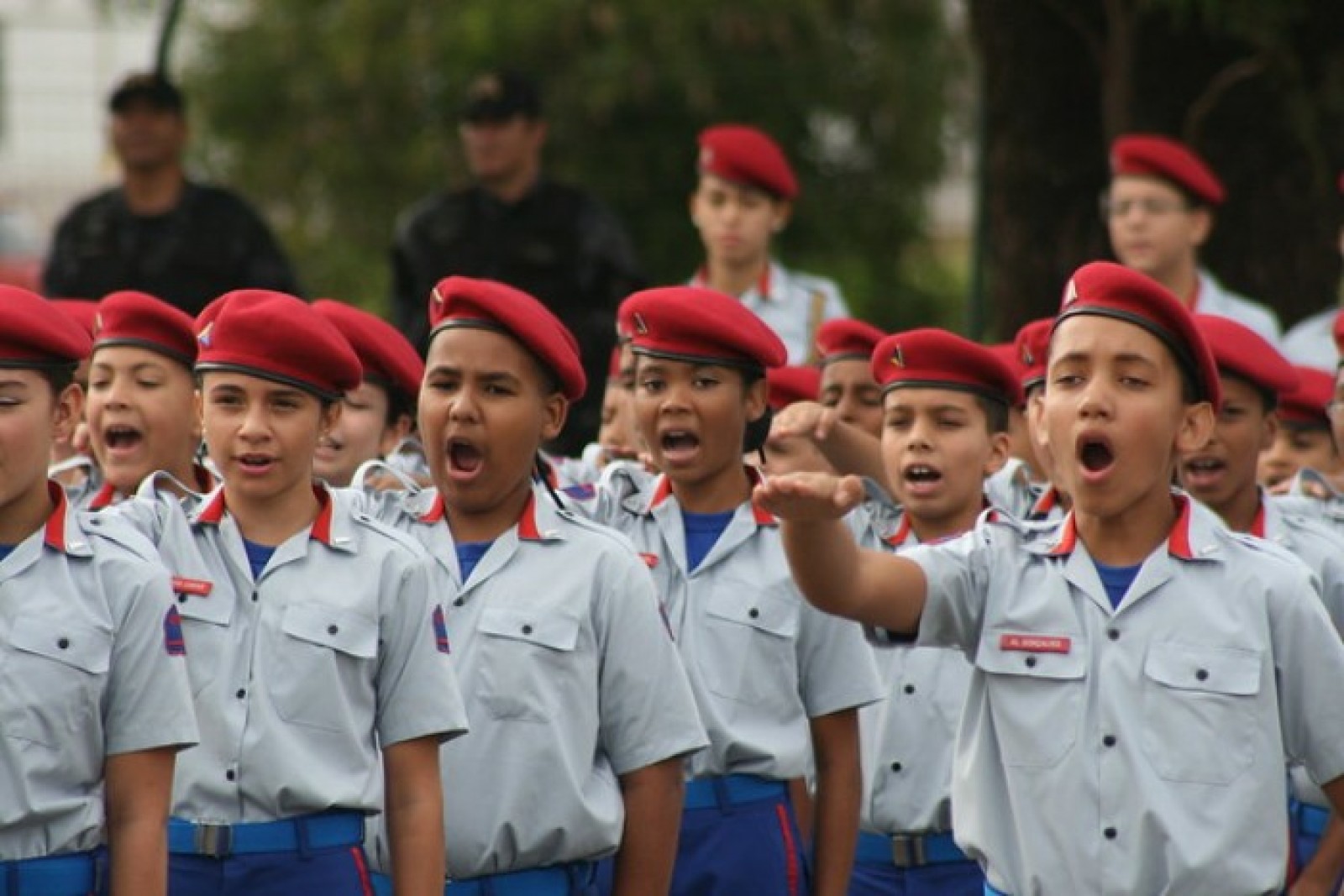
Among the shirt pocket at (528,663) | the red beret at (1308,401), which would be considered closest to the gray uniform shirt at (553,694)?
the shirt pocket at (528,663)

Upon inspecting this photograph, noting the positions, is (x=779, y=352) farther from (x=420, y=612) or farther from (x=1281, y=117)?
(x=1281, y=117)

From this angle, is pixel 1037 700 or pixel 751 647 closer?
pixel 1037 700

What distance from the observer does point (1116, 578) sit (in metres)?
5.74

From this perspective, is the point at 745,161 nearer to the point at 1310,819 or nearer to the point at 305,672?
the point at 1310,819

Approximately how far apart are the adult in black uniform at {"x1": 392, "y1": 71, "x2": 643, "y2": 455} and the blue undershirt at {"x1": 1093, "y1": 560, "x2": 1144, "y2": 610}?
520 cm

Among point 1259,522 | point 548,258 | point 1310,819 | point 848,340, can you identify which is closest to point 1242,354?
point 1259,522

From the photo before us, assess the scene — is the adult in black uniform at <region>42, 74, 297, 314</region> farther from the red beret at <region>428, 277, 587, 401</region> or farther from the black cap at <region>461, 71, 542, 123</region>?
the red beret at <region>428, 277, 587, 401</region>

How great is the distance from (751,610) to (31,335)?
6.97 feet

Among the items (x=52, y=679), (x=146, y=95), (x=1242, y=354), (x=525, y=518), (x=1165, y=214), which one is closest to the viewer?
(x=52, y=679)

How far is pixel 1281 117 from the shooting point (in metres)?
11.8

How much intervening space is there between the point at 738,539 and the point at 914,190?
12.7m

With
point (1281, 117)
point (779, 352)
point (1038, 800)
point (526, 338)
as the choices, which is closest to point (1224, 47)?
point (1281, 117)

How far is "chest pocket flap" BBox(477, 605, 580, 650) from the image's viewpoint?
630cm

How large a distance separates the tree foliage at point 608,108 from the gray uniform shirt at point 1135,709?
12.2m
